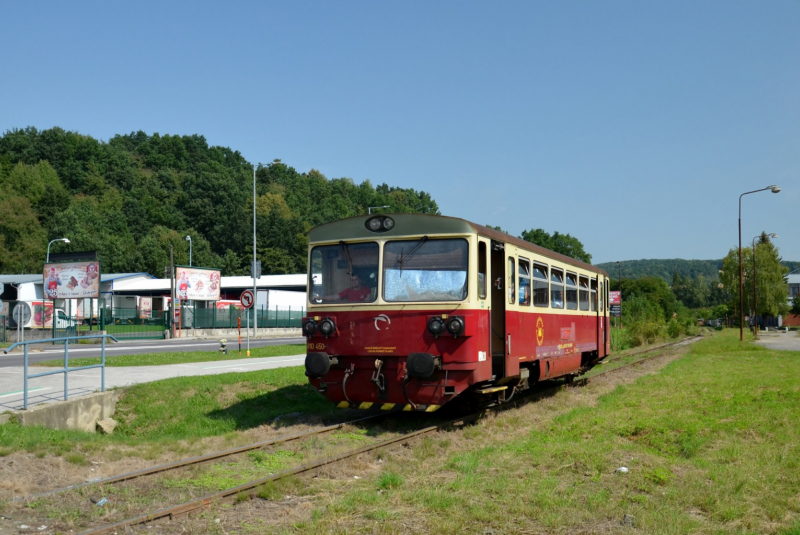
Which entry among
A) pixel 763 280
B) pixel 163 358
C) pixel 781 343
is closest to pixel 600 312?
pixel 163 358

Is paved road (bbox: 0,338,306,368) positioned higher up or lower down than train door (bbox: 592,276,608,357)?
lower down

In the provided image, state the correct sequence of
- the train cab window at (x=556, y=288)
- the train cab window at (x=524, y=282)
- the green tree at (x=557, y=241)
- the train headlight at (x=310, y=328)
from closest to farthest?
the train headlight at (x=310, y=328), the train cab window at (x=524, y=282), the train cab window at (x=556, y=288), the green tree at (x=557, y=241)

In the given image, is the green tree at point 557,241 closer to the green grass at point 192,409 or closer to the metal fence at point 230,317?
the metal fence at point 230,317

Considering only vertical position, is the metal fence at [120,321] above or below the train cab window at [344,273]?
below

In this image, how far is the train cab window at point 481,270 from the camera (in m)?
10.4

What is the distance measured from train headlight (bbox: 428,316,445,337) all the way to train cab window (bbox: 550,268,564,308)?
4211 mm

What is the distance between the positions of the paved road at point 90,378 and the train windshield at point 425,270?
20.8 feet

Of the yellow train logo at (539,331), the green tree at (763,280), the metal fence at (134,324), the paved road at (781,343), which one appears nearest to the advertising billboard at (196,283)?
the metal fence at (134,324)

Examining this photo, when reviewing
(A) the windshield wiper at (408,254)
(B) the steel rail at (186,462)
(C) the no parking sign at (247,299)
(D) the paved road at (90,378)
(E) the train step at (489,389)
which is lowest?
(B) the steel rail at (186,462)

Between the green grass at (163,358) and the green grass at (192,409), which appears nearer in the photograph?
the green grass at (192,409)

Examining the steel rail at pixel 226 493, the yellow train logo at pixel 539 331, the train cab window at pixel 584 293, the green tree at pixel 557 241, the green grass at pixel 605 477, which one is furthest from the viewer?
the green tree at pixel 557 241

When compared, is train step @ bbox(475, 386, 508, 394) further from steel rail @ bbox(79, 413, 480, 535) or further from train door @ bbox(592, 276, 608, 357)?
train door @ bbox(592, 276, 608, 357)

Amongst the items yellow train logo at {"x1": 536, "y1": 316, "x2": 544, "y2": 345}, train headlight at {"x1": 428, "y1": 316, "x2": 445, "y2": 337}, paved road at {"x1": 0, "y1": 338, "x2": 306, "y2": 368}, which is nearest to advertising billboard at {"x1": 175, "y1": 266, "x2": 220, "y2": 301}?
paved road at {"x1": 0, "y1": 338, "x2": 306, "y2": 368}

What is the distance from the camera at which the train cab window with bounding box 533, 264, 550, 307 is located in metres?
12.6
